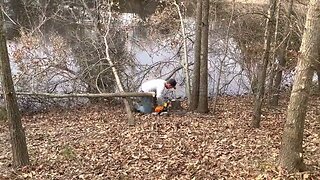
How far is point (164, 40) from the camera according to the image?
21.4 metres

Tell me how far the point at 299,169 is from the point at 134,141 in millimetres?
4477

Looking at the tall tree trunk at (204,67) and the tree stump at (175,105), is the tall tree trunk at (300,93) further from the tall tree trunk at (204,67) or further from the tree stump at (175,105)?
the tree stump at (175,105)

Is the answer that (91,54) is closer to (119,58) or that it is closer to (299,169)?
(119,58)

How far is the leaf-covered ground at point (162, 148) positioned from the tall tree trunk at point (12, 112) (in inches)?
12.2

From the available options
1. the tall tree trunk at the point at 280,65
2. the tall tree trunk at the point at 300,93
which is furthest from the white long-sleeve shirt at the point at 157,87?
the tall tree trunk at the point at 300,93

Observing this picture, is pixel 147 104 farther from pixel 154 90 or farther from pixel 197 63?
pixel 197 63

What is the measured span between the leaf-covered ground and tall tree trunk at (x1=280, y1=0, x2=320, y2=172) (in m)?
0.28

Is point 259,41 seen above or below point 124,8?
below

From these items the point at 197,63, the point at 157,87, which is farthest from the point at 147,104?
the point at 197,63

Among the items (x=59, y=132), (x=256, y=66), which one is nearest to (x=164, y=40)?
(x=256, y=66)

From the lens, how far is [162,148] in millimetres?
9070

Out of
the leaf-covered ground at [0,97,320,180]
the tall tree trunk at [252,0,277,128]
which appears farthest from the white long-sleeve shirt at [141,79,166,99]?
the tall tree trunk at [252,0,277,128]

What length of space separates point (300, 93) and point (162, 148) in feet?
13.0

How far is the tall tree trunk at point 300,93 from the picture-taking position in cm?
566
